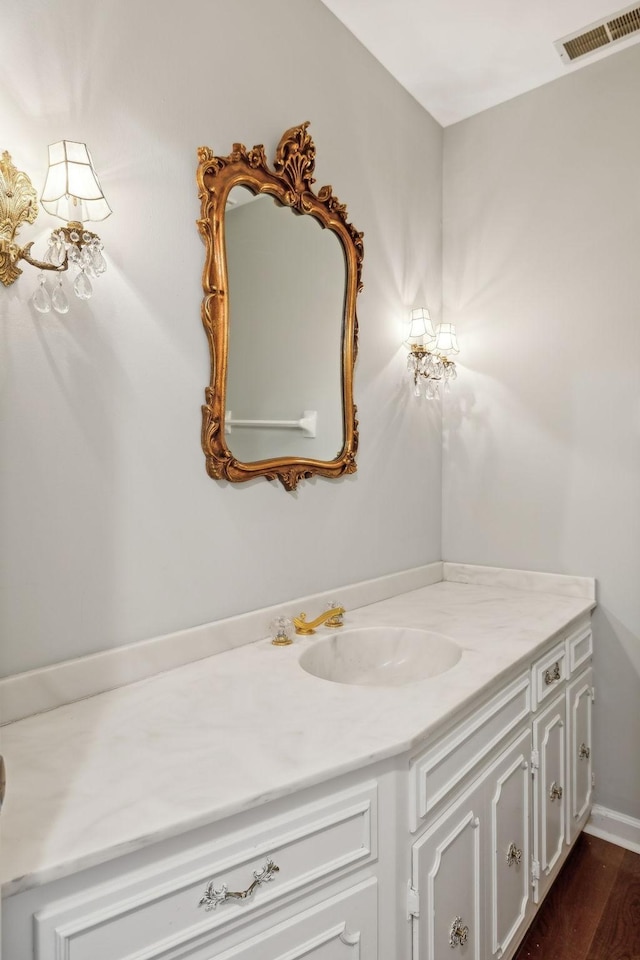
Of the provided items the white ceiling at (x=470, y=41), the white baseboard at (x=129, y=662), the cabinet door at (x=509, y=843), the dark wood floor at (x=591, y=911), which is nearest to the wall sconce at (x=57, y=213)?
the white baseboard at (x=129, y=662)

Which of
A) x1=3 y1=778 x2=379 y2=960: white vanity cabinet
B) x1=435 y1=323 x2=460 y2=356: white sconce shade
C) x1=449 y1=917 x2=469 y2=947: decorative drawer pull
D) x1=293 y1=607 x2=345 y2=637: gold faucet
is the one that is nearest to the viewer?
x1=3 y1=778 x2=379 y2=960: white vanity cabinet

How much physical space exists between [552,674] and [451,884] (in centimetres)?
72

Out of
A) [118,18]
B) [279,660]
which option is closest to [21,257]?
[118,18]

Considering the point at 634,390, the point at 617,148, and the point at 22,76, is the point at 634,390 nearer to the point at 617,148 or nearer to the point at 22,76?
the point at 617,148

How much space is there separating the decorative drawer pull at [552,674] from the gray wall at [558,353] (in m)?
0.43

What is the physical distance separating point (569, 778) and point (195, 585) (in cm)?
137

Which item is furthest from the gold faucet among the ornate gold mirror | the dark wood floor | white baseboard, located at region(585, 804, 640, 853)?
white baseboard, located at region(585, 804, 640, 853)

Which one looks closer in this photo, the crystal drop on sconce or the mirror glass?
the crystal drop on sconce

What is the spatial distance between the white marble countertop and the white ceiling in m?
1.97

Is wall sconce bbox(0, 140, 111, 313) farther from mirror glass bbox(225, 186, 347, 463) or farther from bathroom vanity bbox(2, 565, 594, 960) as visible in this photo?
bathroom vanity bbox(2, 565, 594, 960)

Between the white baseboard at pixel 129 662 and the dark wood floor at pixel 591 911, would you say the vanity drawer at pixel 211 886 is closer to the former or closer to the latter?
the white baseboard at pixel 129 662

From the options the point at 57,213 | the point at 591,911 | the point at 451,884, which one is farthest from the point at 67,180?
the point at 591,911

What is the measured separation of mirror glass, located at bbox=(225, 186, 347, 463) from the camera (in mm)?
1570

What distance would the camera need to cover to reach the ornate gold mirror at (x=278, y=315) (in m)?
1.50
